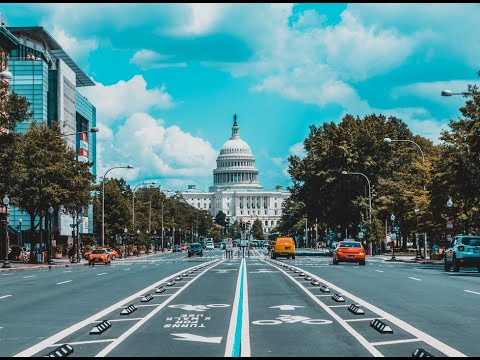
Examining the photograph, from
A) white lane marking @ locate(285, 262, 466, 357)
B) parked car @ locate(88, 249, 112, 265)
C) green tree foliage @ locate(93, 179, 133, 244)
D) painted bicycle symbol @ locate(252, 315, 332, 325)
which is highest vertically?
green tree foliage @ locate(93, 179, 133, 244)

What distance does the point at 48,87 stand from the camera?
10781 cm

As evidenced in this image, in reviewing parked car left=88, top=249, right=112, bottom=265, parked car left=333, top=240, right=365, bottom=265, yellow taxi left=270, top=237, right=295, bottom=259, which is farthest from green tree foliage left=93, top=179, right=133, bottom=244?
parked car left=333, top=240, right=365, bottom=265

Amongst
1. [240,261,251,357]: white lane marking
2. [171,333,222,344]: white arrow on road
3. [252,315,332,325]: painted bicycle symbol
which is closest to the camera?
[240,261,251,357]: white lane marking

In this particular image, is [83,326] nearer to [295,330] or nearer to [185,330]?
[185,330]

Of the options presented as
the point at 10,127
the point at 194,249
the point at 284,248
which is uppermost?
the point at 10,127

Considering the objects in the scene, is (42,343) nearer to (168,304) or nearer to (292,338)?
(292,338)

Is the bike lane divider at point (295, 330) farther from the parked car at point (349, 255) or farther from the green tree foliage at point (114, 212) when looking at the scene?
the green tree foliage at point (114, 212)

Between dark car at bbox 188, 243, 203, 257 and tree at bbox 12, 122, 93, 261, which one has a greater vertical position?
tree at bbox 12, 122, 93, 261

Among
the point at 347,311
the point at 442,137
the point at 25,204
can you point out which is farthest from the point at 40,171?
the point at 347,311

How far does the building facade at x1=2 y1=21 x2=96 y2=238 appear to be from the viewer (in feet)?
340

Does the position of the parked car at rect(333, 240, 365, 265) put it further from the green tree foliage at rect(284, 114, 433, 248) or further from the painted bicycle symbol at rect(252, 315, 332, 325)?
the painted bicycle symbol at rect(252, 315, 332, 325)

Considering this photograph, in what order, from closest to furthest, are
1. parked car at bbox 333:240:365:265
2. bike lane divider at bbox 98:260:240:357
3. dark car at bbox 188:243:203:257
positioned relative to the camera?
bike lane divider at bbox 98:260:240:357 < parked car at bbox 333:240:365:265 < dark car at bbox 188:243:203:257

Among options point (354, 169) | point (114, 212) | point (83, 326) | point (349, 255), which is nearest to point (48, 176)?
point (349, 255)

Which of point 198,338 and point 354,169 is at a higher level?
point 354,169
